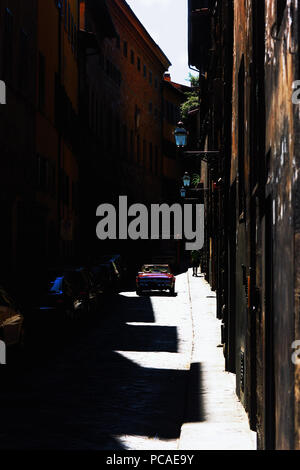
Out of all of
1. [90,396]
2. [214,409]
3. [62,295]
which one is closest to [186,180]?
[62,295]

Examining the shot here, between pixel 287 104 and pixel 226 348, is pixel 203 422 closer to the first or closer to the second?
pixel 226 348

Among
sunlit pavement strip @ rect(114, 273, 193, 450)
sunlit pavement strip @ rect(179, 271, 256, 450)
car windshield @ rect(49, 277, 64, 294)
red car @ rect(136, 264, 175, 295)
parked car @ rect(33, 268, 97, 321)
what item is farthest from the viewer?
red car @ rect(136, 264, 175, 295)

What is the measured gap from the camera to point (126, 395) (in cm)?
1358

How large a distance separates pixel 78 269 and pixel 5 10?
24.9 ft

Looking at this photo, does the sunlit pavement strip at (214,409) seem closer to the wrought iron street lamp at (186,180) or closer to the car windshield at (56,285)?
Answer: the car windshield at (56,285)

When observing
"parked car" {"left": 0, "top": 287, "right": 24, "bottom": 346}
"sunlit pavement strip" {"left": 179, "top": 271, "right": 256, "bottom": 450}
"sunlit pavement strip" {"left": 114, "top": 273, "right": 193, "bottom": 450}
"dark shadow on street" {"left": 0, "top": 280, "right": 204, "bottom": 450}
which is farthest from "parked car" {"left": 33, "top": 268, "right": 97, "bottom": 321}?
"sunlit pavement strip" {"left": 179, "top": 271, "right": 256, "bottom": 450}

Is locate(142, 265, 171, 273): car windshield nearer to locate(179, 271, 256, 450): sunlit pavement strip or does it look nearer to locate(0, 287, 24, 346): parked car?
locate(179, 271, 256, 450): sunlit pavement strip

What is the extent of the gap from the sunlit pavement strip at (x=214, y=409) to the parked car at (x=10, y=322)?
3.26 m

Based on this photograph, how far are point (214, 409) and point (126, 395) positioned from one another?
193 cm

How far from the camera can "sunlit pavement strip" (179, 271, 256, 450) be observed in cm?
970

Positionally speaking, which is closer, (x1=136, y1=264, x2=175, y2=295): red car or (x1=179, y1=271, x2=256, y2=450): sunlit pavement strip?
(x1=179, y1=271, x2=256, y2=450): sunlit pavement strip

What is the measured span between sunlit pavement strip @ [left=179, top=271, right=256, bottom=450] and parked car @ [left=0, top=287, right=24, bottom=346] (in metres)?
3.26

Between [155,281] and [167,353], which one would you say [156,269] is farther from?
[167,353]

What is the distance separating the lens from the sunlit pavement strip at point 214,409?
31.8 feet
